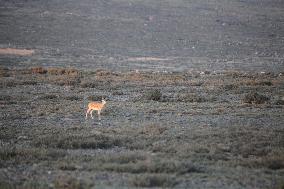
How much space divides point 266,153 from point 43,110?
1013cm

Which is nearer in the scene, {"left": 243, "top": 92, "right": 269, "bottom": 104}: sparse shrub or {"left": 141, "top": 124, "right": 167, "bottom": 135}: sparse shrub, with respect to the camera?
{"left": 141, "top": 124, "right": 167, "bottom": 135}: sparse shrub

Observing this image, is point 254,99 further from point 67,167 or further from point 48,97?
point 67,167

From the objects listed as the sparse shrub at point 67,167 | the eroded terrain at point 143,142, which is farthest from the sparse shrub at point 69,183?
the sparse shrub at point 67,167

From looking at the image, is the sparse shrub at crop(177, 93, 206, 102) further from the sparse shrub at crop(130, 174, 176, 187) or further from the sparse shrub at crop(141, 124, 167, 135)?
→ the sparse shrub at crop(130, 174, 176, 187)

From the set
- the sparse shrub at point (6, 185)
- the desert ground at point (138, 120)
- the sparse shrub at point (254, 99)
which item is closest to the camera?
the sparse shrub at point (6, 185)

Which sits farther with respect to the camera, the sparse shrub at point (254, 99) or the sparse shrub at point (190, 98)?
the sparse shrub at point (190, 98)

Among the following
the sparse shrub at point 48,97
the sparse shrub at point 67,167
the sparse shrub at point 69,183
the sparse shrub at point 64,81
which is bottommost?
the sparse shrub at point 64,81

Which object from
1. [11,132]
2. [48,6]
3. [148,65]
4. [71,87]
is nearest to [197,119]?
[11,132]

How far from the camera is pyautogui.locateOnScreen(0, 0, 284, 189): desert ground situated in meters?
11.0

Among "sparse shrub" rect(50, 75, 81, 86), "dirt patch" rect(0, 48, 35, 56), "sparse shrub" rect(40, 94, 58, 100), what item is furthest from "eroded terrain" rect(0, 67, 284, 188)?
"dirt patch" rect(0, 48, 35, 56)

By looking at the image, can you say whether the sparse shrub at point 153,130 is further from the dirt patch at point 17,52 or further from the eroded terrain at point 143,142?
the dirt patch at point 17,52

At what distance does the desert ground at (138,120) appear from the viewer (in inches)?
433

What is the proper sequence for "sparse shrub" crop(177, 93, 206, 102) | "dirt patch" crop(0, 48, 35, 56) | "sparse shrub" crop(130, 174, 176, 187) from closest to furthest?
"sparse shrub" crop(130, 174, 176, 187) < "sparse shrub" crop(177, 93, 206, 102) < "dirt patch" crop(0, 48, 35, 56)

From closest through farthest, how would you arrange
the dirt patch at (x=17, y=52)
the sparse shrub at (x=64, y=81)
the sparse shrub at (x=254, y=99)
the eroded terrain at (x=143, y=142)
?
1. the eroded terrain at (x=143, y=142)
2. the sparse shrub at (x=254, y=99)
3. the sparse shrub at (x=64, y=81)
4. the dirt patch at (x=17, y=52)
